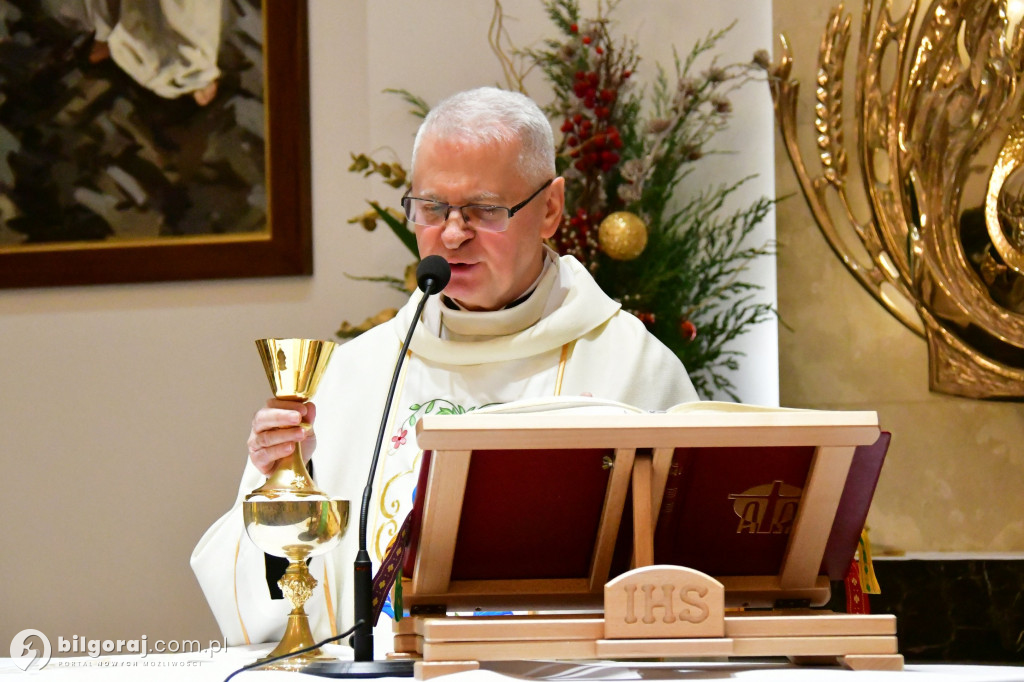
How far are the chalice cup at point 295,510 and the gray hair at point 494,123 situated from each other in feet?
3.36

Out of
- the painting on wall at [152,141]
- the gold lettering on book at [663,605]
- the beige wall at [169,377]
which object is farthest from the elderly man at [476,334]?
the painting on wall at [152,141]

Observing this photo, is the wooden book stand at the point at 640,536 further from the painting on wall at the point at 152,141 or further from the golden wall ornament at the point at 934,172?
the painting on wall at the point at 152,141

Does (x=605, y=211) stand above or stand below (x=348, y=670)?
above

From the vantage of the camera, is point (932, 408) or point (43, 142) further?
point (43, 142)

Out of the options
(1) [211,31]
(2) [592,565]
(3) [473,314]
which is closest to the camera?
(2) [592,565]

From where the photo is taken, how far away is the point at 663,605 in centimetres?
141

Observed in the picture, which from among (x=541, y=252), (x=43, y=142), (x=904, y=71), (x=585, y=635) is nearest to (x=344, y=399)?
(x=541, y=252)

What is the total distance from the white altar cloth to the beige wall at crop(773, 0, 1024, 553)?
2138mm

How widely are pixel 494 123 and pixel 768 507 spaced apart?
4.42ft

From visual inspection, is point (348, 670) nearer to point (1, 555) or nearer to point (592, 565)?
point (592, 565)

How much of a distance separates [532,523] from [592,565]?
108 millimetres

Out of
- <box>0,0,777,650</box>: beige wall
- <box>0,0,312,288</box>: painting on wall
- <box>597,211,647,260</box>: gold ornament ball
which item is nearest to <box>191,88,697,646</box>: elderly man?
<box>597,211,647,260</box>: gold ornament ball

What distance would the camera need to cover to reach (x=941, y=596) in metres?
3.44

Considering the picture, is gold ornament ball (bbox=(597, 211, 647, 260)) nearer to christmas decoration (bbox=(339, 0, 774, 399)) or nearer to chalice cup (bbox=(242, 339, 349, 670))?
christmas decoration (bbox=(339, 0, 774, 399))
